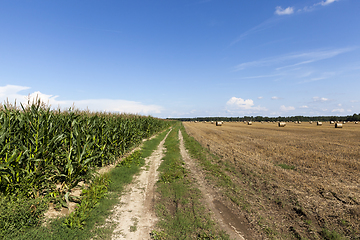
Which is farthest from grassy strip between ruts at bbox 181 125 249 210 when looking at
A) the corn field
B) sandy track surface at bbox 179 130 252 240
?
the corn field

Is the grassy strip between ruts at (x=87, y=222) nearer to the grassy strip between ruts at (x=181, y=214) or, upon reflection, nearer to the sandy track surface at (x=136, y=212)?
the sandy track surface at (x=136, y=212)

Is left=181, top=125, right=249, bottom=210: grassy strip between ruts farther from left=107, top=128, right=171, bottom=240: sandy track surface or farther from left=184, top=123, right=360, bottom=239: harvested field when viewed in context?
left=107, top=128, right=171, bottom=240: sandy track surface

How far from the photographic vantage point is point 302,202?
6.86m

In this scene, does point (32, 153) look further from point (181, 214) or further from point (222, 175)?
point (222, 175)

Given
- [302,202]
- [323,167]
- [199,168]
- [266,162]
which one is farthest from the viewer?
[266,162]

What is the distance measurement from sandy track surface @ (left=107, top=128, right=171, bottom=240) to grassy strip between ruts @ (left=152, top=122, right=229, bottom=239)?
1.05 feet

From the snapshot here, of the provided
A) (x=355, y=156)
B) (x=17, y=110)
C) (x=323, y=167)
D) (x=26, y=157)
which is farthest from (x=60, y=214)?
(x=355, y=156)

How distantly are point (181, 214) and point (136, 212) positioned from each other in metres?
1.64

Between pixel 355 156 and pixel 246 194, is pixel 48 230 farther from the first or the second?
pixel 355 156

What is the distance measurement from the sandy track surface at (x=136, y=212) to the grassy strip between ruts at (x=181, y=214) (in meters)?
0.32

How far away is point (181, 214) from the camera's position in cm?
615

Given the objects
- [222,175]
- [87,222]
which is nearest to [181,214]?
[87,222]

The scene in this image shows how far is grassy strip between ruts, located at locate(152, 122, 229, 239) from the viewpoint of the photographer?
5090 mm

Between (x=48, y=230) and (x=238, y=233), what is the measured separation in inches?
216
